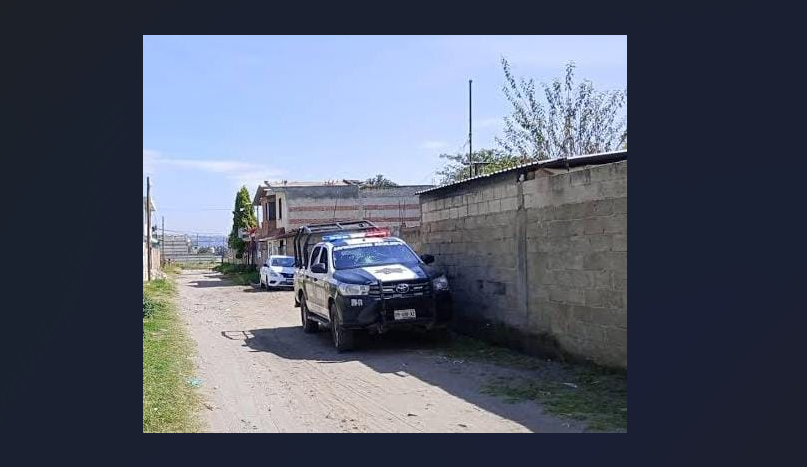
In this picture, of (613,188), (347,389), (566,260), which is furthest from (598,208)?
(347,389)

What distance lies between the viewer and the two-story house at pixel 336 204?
44.7 m

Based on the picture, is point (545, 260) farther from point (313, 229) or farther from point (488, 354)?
point (313, 229)

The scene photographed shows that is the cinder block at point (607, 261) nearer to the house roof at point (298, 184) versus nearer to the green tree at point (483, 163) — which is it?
the green tree at point (483, 163)

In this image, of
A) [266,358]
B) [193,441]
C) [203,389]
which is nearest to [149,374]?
Result: [203,389]

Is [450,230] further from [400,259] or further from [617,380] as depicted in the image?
[617,380]

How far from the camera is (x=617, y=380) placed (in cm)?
841

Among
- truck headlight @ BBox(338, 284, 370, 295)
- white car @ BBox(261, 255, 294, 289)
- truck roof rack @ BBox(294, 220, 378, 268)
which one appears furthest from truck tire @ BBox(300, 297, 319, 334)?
white car @ BBox(261, 255, 294, 289)

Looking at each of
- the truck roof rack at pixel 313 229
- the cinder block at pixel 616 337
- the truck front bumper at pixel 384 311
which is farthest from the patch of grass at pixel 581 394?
the truck roof rack at pixel 313 229

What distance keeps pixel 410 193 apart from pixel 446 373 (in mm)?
36741

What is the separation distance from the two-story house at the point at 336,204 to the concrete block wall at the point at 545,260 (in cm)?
3138

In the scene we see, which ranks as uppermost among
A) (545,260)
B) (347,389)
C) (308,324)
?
(545,260)

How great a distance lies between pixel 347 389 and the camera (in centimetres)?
895

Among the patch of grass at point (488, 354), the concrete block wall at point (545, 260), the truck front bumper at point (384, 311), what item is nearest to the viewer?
the concrete block wall at point (545, 260)

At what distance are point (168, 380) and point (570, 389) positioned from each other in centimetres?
500
